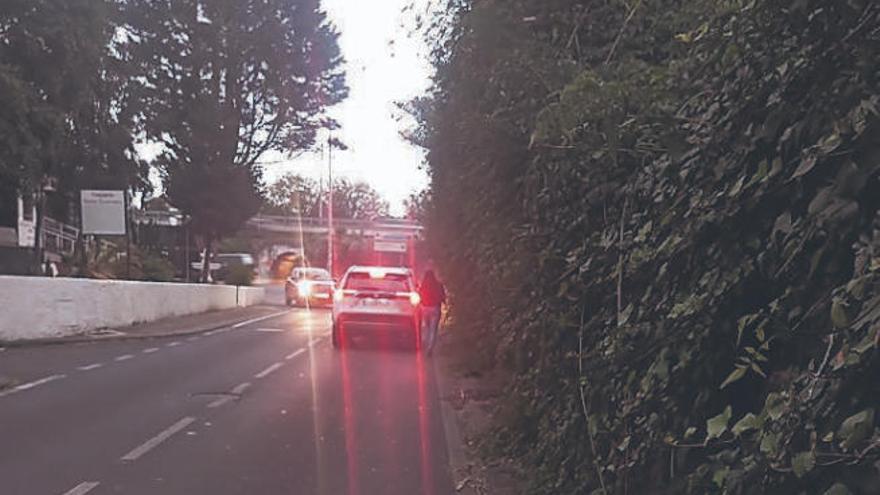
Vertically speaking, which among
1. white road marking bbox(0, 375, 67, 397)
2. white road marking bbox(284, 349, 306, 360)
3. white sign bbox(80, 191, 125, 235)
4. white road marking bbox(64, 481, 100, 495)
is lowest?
white road marking bbox(284, 349, 306, 360)

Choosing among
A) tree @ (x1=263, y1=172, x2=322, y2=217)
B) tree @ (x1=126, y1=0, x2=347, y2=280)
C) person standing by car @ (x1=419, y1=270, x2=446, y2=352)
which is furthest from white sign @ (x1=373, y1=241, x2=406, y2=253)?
tree @ (x1=263, y1=172, x2=322, y2=217)

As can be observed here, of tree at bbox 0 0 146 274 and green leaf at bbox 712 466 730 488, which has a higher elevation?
tree at bbox 0 0 146 274

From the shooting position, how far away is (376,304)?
840 inches

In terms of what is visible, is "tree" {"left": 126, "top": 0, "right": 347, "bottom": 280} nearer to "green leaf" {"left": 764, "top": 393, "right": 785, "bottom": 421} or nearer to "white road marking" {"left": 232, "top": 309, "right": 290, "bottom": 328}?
"white road marking" {"left": 232, "top": 309, "right": 290, "bottom": 328}

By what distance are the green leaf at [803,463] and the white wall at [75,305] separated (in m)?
19.2

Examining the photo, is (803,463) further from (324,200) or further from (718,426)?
(324,200)

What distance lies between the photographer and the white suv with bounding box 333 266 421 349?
21297 mm

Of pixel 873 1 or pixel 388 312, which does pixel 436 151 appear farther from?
pixel 873 1

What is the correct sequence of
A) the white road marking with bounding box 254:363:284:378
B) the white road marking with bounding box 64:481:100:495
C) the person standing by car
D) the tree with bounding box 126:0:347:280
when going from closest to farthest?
the white road marking with bounding box 64:481:100:495 → the white road marking with bounding box 254:363:284:378 → the person standing by car → the tree with bounding box 126:0:347:280

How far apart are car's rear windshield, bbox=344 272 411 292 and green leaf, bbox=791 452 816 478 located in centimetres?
1878

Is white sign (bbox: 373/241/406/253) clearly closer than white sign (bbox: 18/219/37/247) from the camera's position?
Yes

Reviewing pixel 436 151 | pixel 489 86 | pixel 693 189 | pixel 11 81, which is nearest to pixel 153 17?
pixel 11 81

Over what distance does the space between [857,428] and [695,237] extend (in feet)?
4.85

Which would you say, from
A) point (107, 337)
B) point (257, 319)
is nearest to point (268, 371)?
point (107, 337)
